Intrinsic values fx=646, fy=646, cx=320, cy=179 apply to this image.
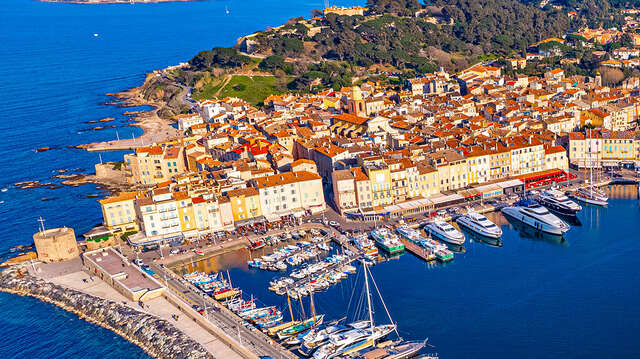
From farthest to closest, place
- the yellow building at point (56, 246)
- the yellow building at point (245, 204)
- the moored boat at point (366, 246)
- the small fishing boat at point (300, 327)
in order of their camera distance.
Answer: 1. the yellow building at point (245, 204)
2. the yellow building at point (56, 246)
3. the moored boat at point (366, 246)
4. the small fishing boat at point (300, 327)

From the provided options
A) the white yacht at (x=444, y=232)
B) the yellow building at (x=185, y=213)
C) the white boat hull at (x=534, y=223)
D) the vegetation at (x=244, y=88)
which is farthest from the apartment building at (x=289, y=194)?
the vegetation at (x=244, y=88)

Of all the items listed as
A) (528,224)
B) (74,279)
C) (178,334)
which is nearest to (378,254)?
(528,224)

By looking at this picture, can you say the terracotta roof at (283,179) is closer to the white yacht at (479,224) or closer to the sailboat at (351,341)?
the white yacht at (479,224)

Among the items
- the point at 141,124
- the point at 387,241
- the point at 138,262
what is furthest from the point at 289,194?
the point at 141,124

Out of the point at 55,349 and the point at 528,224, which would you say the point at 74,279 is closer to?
the point at 55,349

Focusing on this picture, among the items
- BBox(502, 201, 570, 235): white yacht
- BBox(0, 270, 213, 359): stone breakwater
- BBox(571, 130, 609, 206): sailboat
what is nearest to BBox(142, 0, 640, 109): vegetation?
BBox(571, 130, 609, 206): sailboat

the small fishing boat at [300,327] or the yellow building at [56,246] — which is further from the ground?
the yellow building at [56,246]
